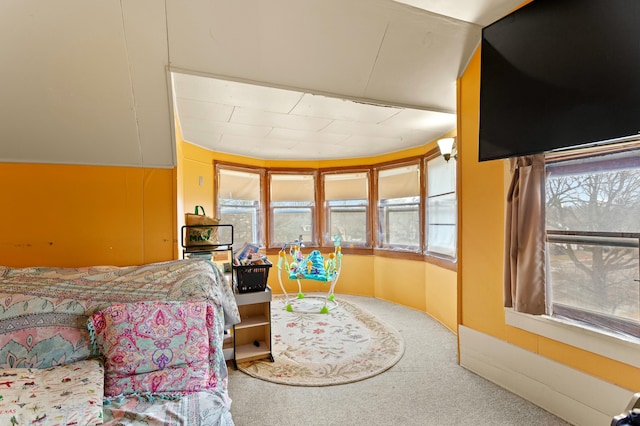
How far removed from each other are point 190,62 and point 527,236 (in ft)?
8.15

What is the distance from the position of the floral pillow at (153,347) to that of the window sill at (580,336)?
78.6 inches

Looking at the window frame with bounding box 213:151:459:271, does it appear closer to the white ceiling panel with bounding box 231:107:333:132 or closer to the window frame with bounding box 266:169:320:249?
the window frame with bounding box 266:169:320:249

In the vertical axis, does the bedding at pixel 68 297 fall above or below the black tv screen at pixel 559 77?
below

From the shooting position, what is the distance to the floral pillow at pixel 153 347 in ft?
4.65

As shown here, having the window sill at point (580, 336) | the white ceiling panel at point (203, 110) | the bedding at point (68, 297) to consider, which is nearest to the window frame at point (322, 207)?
the white ceiling panel at point (203, 110)

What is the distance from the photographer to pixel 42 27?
154 centimetres

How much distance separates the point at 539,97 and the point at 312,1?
1469 millimetres

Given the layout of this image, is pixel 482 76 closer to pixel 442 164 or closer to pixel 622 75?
pixel 622 75

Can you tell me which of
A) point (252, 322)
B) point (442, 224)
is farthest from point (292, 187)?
point (252, 322)

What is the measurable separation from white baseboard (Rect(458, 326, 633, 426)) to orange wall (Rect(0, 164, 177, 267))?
2510mm

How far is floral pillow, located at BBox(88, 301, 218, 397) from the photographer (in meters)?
1.42

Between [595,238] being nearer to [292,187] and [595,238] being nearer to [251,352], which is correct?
[251,352]

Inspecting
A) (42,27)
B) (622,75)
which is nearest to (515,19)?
(622,75)

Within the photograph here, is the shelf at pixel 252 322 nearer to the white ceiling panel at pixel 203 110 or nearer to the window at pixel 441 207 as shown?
the white ceiling panel at pixel 203 110
